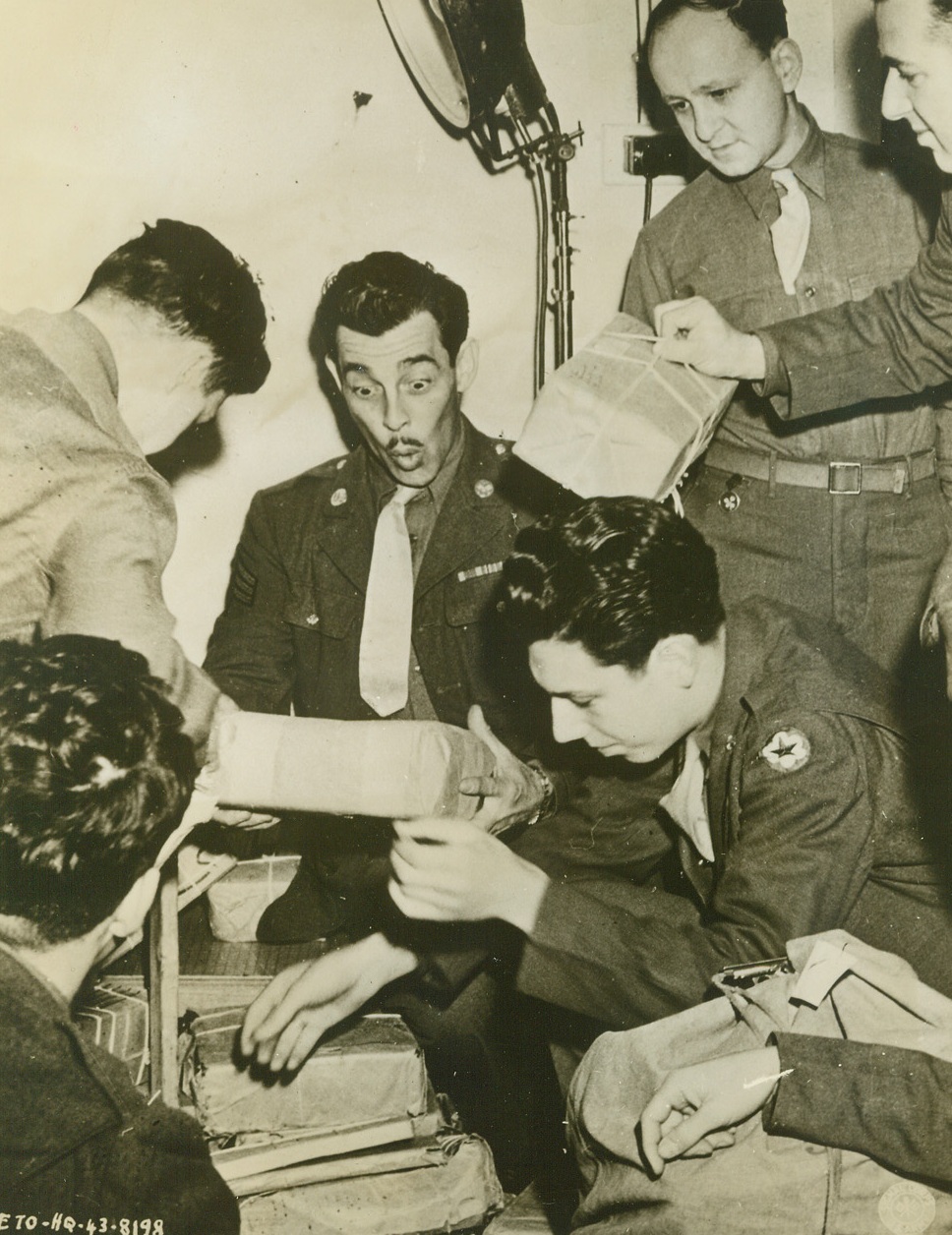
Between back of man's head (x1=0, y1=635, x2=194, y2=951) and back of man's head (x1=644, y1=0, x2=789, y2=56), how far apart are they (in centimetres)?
101

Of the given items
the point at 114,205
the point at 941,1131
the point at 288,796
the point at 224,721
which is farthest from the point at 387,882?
the point at 114,205

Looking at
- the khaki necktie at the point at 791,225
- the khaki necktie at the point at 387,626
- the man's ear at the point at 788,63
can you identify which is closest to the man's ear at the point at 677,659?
the khaki necktie at the point at 387,626

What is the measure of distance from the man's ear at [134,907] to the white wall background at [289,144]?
0.73 metres

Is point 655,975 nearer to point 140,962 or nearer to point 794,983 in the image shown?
point 794,983

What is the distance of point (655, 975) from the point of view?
3.91 feet

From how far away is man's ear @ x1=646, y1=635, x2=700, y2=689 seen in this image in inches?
49.5

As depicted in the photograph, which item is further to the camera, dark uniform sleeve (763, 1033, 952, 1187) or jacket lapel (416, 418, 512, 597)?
jacket lapel (416, 418, 512, 597)

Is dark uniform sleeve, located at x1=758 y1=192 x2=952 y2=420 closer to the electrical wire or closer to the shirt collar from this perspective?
the shirt collar

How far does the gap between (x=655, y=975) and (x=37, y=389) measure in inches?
40.0

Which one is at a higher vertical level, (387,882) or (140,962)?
(387,882)

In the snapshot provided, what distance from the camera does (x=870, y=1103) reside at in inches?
43.8

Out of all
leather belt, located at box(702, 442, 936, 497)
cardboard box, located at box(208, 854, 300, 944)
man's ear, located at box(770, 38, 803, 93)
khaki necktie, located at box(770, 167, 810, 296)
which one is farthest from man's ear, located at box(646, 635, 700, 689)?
man's ear, located at box(770, 38, 803, 93)

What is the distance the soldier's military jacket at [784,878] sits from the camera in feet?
3.85

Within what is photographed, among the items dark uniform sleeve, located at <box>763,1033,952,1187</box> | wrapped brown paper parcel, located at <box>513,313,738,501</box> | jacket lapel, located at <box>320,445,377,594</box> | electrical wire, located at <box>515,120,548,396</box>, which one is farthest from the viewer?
jacket lapel, located at <box>320,445,377,594</box>
